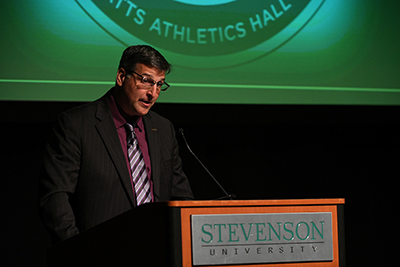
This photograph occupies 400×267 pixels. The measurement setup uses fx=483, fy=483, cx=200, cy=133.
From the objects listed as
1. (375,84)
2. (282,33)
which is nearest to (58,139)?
(282,33)

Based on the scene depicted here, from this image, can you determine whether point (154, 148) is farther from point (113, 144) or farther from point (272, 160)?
point (272, 160)

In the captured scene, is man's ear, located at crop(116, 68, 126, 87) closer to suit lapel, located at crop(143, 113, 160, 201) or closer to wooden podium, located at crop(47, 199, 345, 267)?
suit lapel, located at crop(143, 113, 160, 201)

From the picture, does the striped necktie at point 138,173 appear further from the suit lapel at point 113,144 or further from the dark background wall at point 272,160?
the dark background wall at point 272,160

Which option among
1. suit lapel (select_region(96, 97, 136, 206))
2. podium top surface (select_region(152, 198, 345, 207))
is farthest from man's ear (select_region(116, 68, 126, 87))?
podium top surface (select_region(152, 198, 345, 207))

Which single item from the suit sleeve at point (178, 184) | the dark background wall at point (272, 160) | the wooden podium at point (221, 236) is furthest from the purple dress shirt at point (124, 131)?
the dark background wall at point (272, 160)

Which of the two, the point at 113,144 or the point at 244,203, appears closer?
the point at 244,203

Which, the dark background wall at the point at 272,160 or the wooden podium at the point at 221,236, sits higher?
the dark background wall at the point at 272,160

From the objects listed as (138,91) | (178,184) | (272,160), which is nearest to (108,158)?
(138,91)

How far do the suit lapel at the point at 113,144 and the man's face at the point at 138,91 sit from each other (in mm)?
94

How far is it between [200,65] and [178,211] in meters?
1.75

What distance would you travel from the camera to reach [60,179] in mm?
1688

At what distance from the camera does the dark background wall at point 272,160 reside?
116 inches

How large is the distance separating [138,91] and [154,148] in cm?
23

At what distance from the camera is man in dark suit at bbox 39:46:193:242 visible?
168 centimetres
